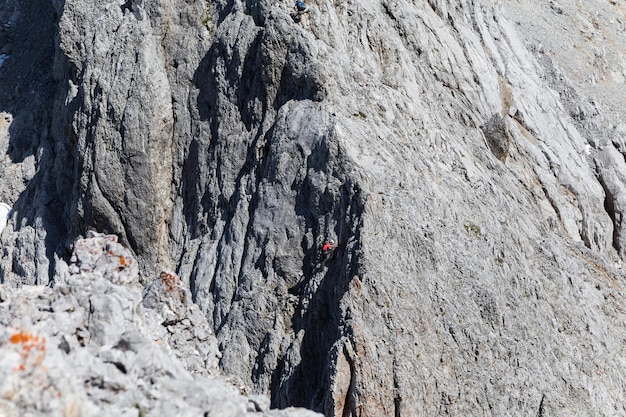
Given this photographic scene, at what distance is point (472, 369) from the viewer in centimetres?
2677

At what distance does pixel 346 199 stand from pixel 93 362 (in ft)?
49.7

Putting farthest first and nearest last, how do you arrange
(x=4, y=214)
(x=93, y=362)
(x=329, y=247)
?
(x=4, y=214) < (x=329, y=247) < (x=93, y=362)

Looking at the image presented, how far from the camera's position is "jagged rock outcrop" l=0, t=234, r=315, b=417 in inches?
498

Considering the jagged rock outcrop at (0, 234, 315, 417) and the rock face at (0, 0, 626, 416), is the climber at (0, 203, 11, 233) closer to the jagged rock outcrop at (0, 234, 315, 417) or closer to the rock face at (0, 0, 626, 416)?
the rock face at (0, 0, 626, 416)

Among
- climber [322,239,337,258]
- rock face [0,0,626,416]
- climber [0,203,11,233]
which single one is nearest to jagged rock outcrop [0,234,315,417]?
rock face [0,0,626,416]

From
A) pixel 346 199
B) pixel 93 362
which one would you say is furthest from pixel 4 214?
pixel 93 362

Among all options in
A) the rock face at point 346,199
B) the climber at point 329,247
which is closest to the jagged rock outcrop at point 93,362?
the rock face at point 346,199

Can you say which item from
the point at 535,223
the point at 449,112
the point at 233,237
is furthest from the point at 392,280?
the point at 449,112

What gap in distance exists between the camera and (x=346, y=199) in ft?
91.8

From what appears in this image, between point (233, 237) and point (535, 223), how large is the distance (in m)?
13.6

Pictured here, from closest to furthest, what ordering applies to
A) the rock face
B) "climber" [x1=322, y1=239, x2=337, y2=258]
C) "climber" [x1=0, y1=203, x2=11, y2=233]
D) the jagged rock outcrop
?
the jagged rock outcrop → the rock face → "climber" [x1=322, y1=239, x2=337, y2=258] → "climber" [x1=0, y1=203, x2=11, y2=233]

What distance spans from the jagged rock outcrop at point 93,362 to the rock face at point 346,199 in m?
5.06

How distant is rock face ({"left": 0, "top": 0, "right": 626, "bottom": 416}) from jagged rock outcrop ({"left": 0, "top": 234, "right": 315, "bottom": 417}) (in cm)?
506

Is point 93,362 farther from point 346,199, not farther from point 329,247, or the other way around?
point 346,199
